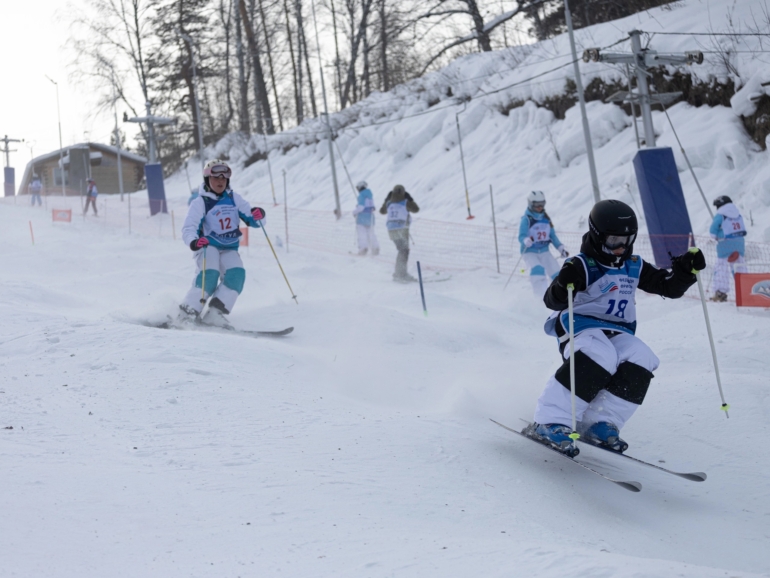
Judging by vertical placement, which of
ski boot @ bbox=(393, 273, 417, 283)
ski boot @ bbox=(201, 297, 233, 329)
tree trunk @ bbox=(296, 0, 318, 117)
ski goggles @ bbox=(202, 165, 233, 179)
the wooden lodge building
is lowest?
ski boot @ bbox=(393, 273, 417, 283)

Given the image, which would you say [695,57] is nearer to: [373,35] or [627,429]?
[627,429]

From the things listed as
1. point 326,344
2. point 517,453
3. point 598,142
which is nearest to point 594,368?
point 517,453

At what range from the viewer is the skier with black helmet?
10820mm

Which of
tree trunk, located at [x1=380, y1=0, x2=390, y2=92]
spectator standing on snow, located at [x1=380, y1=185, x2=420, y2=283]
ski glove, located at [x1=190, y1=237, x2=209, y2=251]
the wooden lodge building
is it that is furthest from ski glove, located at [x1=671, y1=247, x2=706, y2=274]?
the wooden lodge building

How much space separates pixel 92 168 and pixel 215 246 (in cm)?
4318

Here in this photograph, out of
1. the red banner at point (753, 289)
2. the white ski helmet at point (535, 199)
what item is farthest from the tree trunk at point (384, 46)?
the red banner at point (753, 289)

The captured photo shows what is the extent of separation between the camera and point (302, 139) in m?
31.9

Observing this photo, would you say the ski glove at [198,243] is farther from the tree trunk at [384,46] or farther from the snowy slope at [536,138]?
the tree trunk at [384,46]

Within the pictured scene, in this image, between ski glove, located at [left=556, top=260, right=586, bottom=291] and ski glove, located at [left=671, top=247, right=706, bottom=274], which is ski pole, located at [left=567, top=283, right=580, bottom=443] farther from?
ski glove, located at [left=671, top=247, right=706, bottom=274]

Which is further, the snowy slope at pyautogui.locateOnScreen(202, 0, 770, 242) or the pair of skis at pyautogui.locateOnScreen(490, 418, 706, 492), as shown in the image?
the snowy slope at pyautogui.locateOnScreen(202, 0, 770, 242)

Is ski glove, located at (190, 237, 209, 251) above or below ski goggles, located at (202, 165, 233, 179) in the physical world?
below

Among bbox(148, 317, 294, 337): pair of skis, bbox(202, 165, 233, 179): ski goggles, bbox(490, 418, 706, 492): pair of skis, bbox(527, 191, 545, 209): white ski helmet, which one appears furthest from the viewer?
bbox(527, 191, 545, 209): white ski helmet

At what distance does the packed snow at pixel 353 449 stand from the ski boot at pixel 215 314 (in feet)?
1.08

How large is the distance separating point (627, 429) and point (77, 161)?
4692 centimetres
